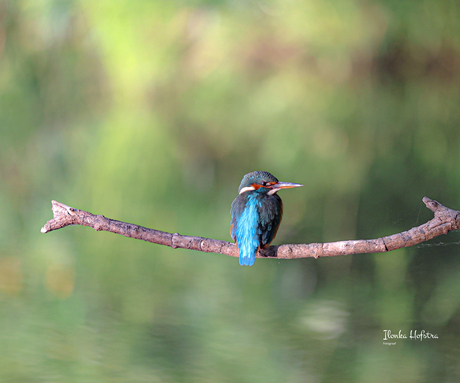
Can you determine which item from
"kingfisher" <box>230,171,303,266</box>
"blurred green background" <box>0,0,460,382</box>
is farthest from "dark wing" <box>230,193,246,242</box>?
"blurred green background" <box>0,0,460,382</box>

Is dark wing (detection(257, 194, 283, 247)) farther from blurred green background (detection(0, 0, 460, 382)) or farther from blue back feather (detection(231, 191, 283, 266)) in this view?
blurred green background (detection(0, 0, 460, 382))

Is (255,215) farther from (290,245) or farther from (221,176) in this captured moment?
(221,176)

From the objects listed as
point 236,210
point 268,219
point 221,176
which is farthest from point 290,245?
point 221,176

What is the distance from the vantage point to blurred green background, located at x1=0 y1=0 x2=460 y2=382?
1.85m

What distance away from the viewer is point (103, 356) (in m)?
1.82

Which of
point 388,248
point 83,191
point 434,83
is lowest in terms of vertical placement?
point 388,248

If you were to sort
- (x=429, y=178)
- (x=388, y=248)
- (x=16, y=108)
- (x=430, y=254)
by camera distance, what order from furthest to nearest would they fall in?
(x=16, y=108), (x=429, y=178), (x=430, y=254), (x=388, y=248)

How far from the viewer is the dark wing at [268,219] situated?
164cm

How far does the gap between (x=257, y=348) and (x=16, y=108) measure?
4940 mm

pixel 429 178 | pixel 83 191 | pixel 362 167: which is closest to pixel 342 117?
pixel 362 167

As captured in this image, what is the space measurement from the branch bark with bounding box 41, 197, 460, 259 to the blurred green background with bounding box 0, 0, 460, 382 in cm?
45

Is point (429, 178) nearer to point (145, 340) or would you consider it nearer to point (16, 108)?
point (145, 340)

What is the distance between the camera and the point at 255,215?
166cm

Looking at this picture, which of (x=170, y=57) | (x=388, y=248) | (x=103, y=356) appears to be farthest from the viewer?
(x=170, y=57)
